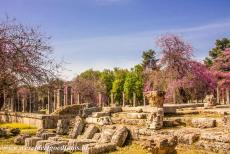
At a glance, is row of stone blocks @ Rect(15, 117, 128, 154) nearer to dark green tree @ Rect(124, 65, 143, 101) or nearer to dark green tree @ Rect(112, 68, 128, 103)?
dark green tree @ Rect(124, 65, 143, 101)

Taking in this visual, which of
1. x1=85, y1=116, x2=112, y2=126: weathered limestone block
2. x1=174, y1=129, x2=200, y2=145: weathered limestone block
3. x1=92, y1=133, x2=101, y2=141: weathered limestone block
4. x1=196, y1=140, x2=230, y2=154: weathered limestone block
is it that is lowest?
x1=92, y1=133, x2=101, y2=141: weathered limestone block

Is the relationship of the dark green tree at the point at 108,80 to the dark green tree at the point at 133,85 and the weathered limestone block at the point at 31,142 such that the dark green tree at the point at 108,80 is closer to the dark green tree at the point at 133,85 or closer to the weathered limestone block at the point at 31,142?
the dark green tree at the point at 133,85

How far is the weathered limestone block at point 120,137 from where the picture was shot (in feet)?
51.8

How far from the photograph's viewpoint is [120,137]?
15867mm

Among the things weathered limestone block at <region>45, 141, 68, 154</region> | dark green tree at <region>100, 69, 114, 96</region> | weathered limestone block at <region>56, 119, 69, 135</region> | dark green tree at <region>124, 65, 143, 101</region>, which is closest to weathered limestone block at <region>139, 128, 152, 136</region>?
weathered limestone block at <region>45, 141, 68, 154</region>

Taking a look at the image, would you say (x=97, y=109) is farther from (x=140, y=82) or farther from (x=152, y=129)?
(x=140, y=82)

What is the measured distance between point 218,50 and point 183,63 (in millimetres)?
30422

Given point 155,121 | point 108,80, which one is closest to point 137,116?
point 155,121

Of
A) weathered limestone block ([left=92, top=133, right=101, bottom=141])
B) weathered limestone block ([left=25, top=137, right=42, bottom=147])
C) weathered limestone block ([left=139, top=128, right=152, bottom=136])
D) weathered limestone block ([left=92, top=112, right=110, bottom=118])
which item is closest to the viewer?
weathered limestone block ([left=139, top=128, right=152, bottom=136])

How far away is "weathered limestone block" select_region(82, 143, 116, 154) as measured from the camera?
1435 cm

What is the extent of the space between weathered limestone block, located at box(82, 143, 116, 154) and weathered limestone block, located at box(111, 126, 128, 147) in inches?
21.5

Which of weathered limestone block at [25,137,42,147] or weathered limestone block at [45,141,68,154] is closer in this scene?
weathered limestone block at [45,141,68,154]

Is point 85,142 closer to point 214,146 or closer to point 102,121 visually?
point 102,121

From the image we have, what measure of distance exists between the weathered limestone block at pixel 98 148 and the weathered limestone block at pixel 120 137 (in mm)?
545
